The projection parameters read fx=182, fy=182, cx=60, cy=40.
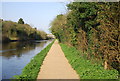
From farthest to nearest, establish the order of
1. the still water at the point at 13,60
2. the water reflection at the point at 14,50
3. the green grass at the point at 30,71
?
1. the water reflection at the point at 14,50
2. the still water at the point at 13,60
3. the green grass at the point at 30,71

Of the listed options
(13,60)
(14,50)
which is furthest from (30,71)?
(14,50)

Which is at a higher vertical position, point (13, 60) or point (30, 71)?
point (30, 71)

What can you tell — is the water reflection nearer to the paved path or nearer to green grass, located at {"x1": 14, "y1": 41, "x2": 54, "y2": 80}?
green grass, located at {"x1": 14, "y1": 41, "x2": 54, "y2": 80}

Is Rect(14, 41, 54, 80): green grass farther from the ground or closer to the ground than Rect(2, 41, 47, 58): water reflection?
farther from the ground

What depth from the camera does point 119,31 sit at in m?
6.79

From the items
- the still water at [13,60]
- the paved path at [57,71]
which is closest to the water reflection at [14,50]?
the still water at [13,60]

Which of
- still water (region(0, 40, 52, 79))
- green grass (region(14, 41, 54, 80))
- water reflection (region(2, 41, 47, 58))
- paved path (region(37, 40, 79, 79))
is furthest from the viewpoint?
water reflection (region(2, 41, 47, 58))

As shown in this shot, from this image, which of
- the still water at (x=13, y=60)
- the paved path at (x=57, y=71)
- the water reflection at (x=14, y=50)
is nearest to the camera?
the paved path at (x=57, y=71)

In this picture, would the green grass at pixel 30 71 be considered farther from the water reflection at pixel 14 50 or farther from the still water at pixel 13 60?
the water reflection at pixel 14 50

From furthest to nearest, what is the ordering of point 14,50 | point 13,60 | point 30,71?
point 14,50
point 13,60
point 30,71

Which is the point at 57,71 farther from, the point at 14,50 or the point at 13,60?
the point at 14,50

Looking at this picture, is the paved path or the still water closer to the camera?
the paved path

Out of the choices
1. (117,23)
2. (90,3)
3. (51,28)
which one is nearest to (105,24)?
(117,23)

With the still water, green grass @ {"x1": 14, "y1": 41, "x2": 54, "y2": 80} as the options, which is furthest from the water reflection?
green grass @ {"x1": 14, "y1": 41, "x2": 54, "y2": 80}
